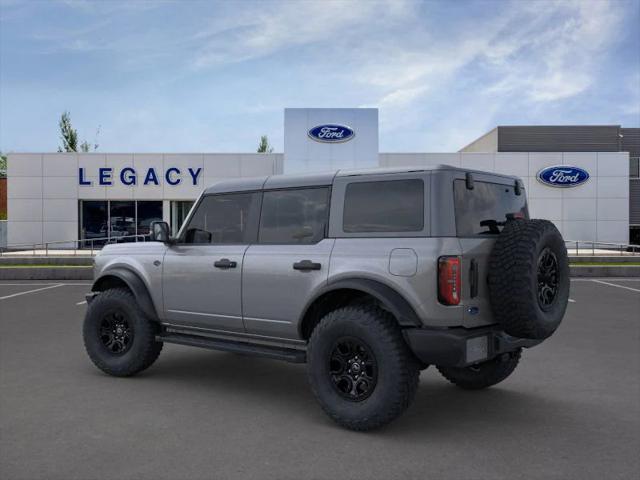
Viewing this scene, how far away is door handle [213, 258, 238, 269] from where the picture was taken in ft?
17.7

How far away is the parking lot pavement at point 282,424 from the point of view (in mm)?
3818

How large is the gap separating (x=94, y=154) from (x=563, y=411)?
2804 cm

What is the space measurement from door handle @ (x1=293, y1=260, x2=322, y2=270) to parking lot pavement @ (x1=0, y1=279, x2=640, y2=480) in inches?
47.6

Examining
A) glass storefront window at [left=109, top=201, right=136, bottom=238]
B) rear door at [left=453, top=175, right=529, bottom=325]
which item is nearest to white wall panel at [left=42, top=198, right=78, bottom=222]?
glass storefront window at [left=109, top=201, right=136, bottom=238]

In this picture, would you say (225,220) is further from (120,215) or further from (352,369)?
(120,215)

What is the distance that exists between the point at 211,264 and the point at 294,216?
97cm

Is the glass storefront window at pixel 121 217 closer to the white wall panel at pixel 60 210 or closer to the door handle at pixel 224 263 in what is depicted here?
the white wall panel at pixel 60 210

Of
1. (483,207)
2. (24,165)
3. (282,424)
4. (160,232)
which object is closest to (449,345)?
(483,207)

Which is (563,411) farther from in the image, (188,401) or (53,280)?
(53,280)

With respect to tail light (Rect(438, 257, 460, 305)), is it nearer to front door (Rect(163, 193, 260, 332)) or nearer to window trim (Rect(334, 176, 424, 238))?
window trim (Rect(334, 176, 424, 238))

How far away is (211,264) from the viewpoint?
560 cm

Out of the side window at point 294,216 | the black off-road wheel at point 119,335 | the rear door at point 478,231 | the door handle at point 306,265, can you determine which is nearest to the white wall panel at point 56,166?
the black off-road wheel at point 119,335

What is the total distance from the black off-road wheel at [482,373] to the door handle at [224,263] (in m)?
2.06

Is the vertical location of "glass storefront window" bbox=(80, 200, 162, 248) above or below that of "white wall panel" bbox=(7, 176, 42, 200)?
below
